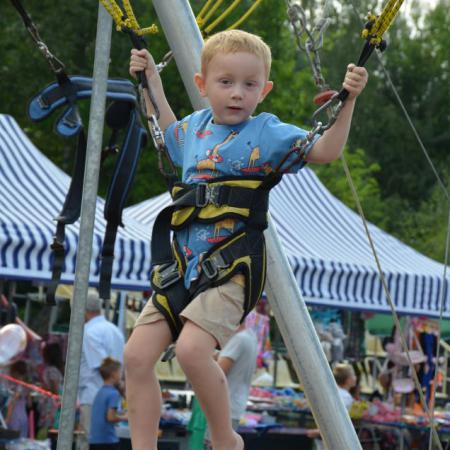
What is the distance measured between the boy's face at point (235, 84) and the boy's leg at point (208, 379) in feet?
1.92

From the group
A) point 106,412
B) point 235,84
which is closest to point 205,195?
point 235,84

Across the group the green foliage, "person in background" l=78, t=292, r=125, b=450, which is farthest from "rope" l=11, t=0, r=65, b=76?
the green foliage

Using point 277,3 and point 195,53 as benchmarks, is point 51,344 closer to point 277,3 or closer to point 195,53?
point 195,53

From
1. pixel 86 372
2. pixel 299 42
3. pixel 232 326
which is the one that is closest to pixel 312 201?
pixel 86 372

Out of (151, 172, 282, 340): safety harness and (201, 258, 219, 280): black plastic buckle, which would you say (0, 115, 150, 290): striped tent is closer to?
(151, 172, 282, 340): safety harness

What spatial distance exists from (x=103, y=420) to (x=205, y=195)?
20.9 ft

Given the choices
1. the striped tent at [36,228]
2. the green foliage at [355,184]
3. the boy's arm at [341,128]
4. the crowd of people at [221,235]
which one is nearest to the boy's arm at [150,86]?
the crowd of people at [221,235]

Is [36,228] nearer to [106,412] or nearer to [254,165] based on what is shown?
[106,412]

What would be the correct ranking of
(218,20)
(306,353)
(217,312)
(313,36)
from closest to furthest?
(217,312), (306,353), (313,36), (218,20)

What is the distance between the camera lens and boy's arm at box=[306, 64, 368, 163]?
10.9 feet

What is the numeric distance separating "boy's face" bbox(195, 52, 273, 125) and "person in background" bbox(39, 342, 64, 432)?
24.7ft

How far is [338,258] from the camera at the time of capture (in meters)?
11.5

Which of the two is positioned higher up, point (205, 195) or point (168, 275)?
point (205, 195)

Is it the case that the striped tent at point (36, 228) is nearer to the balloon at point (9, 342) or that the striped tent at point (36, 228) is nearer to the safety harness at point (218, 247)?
the balloon at point (9, 342)
